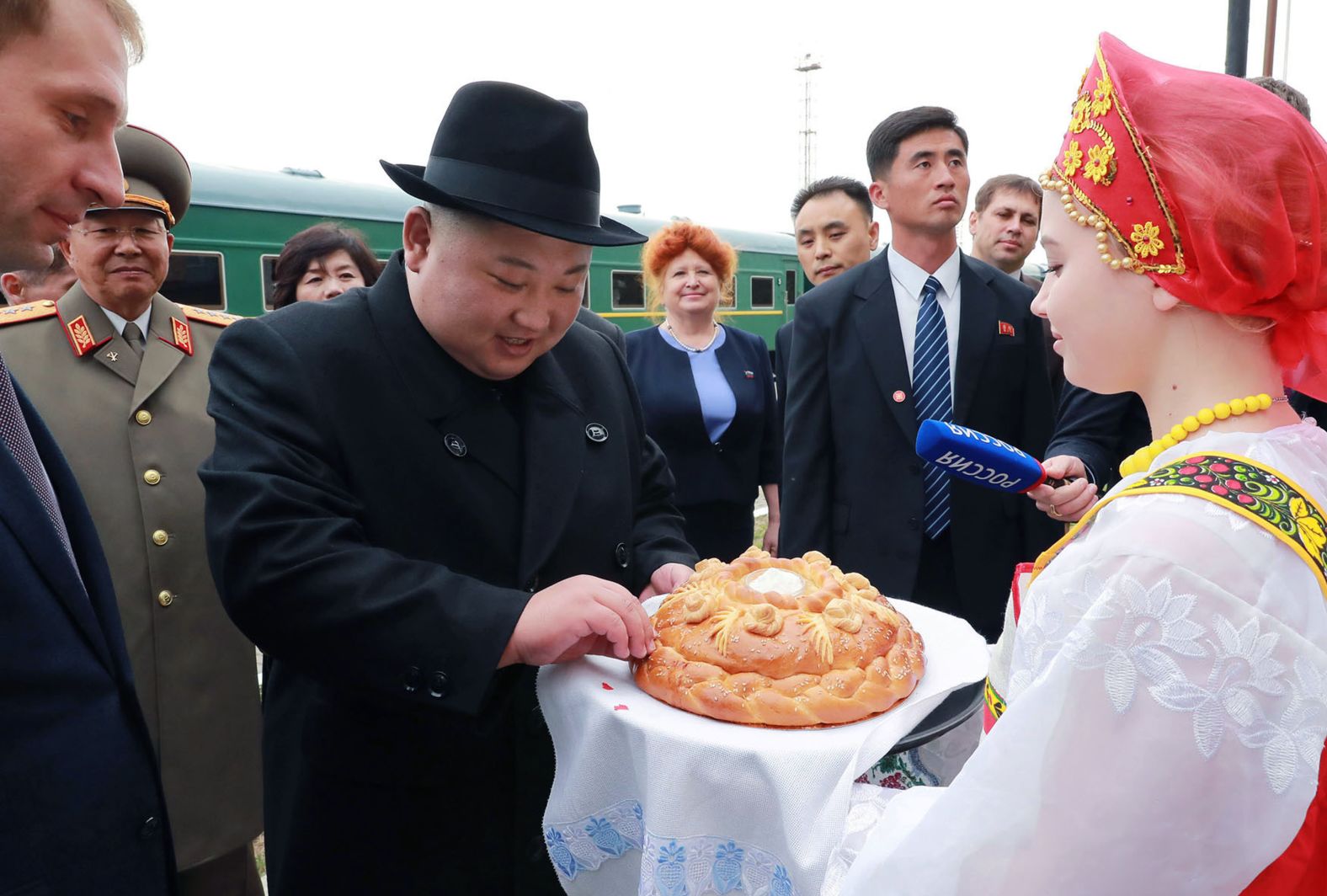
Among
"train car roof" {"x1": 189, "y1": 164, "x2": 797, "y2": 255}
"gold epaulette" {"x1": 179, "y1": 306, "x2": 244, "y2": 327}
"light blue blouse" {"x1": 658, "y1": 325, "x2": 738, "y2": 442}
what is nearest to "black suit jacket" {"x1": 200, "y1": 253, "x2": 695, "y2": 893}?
"gold epaulette" {"x1": 179, "y1": 306, "x2": 244, "y2": 327}

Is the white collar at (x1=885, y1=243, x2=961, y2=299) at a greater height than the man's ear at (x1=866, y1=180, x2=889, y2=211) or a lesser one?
lesser

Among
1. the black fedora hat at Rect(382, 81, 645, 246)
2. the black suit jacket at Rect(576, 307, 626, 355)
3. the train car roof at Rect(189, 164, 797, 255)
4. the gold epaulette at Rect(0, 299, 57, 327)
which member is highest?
the train car roof at Rect(189, 164, 797, 255)

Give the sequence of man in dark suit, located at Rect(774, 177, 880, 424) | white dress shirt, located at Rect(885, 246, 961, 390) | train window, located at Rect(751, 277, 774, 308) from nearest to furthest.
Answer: white dress shirt, located at Rect(885, 246, 961, 390)
man in dark suit, located at Rect(774, 177, 880, 424)
train window, located at Rect(751, 277, 774, 308)

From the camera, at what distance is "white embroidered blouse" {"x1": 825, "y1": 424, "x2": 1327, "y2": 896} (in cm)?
97

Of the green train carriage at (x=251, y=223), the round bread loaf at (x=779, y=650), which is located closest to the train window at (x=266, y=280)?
the green train carriage at (x=251, y=223)

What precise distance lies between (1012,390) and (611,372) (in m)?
1.92

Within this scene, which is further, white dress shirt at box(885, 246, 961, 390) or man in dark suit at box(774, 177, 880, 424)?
man in dark suit at box(774, 177, 880, 424)

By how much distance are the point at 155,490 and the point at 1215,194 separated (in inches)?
106

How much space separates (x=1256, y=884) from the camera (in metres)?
1.08

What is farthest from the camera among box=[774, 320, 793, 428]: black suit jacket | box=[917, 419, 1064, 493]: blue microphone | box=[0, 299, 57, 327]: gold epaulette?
box=[774, 320, 793, 428]: black suit jacket

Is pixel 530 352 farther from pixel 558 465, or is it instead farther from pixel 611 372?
pixel 611 372

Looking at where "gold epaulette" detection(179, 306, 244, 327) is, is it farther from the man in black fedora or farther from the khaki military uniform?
the man in black fedora

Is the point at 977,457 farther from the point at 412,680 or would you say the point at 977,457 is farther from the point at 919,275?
the point at 919,275

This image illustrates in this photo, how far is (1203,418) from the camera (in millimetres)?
1193
